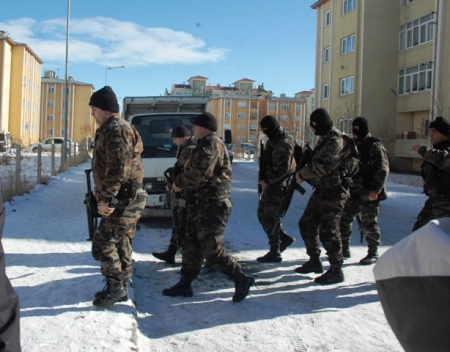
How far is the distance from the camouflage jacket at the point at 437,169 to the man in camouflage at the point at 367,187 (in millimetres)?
797

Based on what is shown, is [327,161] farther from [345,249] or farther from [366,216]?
[345,249]

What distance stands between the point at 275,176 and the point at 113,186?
254cm

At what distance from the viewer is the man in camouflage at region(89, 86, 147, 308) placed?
4070 mm

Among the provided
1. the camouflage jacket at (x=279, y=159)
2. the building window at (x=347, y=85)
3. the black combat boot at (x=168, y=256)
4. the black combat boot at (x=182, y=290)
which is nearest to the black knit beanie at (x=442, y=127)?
the camouflage jacket at (x=279, y=159)

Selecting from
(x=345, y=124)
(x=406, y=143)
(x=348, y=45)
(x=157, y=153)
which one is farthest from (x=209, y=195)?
(x=348, y=45)

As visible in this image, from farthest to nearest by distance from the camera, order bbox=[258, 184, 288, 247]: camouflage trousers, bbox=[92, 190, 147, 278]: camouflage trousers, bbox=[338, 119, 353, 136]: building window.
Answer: bbox=[338, 119, 353, 136]: building window → bbox=[258, 184, 288, 247]: camouflage trousers → bbox=[92, 190, 147, 278]: camouflage trousers

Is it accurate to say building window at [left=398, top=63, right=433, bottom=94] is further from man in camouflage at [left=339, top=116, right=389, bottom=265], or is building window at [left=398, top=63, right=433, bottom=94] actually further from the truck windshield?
man in camouflage at [left=339, top=116, right=389, bottom=265]

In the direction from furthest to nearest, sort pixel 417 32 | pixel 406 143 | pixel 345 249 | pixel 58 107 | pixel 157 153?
pixel 58 107 < pixel 406 143 < pixel 417 32 < pixel 157 153 < pixel 345 249

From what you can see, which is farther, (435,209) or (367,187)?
(367,187)

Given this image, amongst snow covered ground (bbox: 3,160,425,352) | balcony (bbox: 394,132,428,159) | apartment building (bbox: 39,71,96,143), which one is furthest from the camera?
apartment building (bbox: 39,71,96,143)

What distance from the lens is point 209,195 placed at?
4.62 metres

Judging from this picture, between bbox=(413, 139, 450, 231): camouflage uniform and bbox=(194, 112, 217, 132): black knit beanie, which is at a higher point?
bbox=(194, 112, 217, 132): black knit beanie

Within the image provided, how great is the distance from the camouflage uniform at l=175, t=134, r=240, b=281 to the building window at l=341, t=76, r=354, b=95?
29.3 meters

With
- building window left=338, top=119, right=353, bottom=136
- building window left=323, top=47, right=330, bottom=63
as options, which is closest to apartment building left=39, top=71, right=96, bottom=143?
building window left=323, top=47, right=330, bottom=63
